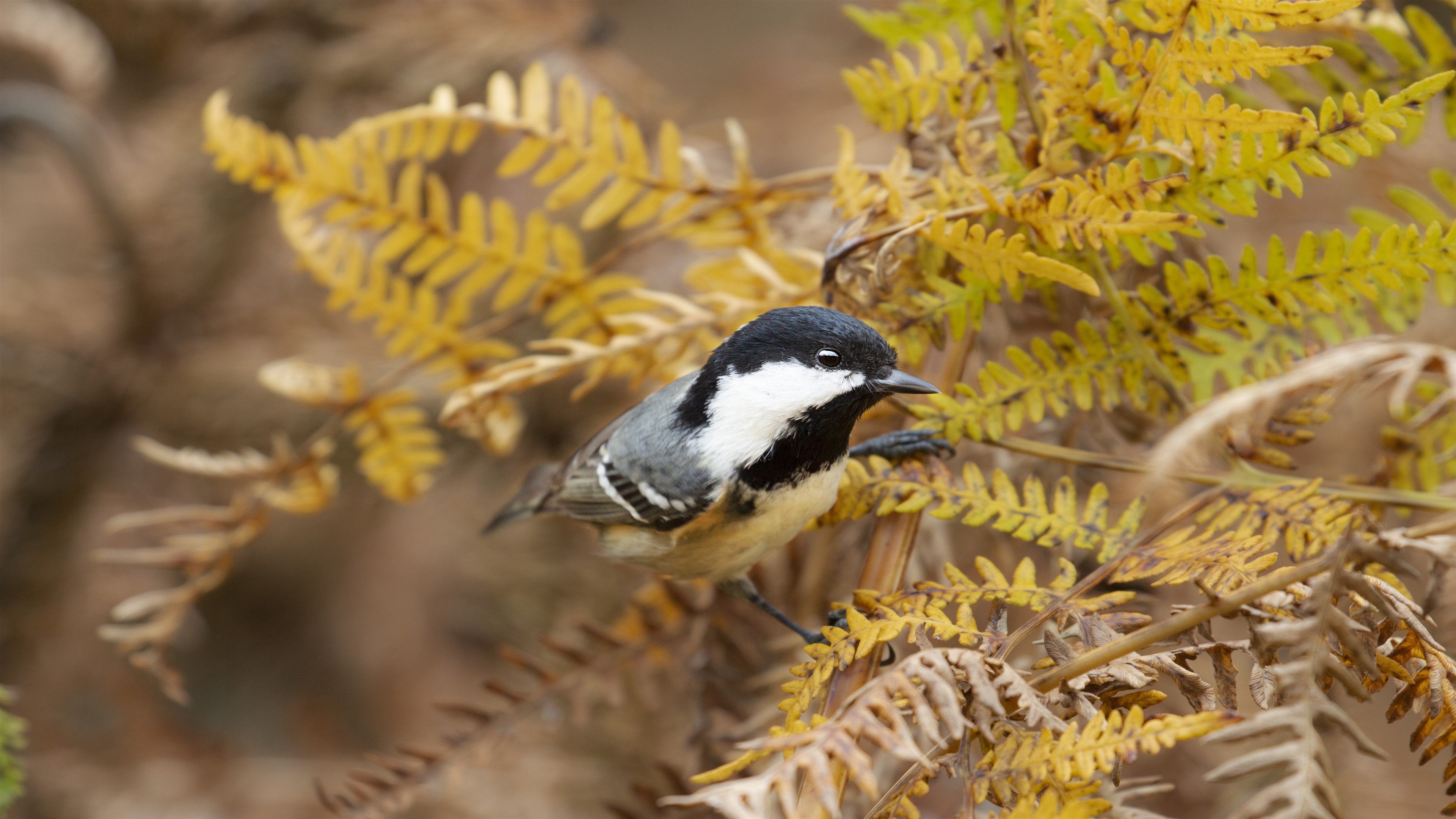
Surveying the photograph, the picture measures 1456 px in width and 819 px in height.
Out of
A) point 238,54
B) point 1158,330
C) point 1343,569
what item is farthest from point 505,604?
point 1343,569

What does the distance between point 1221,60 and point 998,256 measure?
0.99 feet

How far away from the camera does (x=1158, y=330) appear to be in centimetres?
116

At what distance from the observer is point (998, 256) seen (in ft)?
3.50

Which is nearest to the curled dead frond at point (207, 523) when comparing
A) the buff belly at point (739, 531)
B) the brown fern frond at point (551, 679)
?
A: the brown fern frond at point (551, 679)

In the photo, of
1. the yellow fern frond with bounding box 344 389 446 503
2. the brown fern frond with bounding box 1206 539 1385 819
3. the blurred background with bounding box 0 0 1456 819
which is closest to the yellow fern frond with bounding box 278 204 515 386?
the yellow fern frond with bounding box 344 389 446 503

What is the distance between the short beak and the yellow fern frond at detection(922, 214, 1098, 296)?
171 mm

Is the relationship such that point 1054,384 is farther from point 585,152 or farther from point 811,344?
point 585,152

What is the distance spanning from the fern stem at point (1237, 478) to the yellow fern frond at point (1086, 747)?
1.18ft

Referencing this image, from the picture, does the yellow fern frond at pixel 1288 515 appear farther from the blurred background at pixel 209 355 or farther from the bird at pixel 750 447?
the blurred background at pixel 209 355

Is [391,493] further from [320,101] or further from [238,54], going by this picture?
[238,54]

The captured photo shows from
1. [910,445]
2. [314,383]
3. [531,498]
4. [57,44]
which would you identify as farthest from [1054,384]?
[57,44]

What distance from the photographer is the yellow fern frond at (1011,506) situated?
1092 millimetres

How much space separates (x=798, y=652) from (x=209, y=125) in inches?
49.9

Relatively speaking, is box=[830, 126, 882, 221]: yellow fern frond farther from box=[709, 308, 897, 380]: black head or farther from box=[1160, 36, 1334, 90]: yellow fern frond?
box=[1160, 36, 1334, 90]: yellow fern frond
